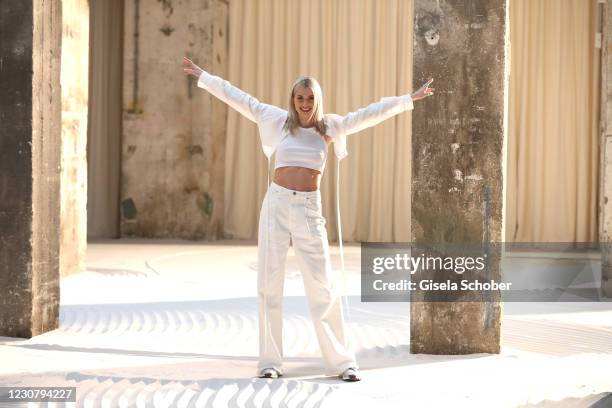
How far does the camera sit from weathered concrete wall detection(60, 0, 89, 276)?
33.6 ft

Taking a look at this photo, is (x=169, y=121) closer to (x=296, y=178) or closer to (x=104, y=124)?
(x=104, y=124)

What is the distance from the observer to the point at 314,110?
5.80 metres

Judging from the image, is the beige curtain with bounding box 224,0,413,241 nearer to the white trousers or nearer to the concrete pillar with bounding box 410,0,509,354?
the concrete pillar with bounding box 410,0,509,354

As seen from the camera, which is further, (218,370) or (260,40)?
(260,40)

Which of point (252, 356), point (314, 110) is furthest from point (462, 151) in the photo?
point (252, 356)

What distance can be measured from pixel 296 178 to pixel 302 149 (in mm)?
172

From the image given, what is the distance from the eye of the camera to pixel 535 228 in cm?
1473

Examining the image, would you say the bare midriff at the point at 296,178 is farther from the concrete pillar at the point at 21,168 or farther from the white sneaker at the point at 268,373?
the concrete pillar at the point at 21,168

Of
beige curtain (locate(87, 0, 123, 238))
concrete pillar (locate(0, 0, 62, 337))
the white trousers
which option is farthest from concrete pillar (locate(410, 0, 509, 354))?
beige curtain (locate(87, 0, 123, 238))

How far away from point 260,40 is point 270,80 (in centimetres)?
61

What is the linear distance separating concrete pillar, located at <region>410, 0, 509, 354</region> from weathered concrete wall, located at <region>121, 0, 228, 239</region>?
822 cm

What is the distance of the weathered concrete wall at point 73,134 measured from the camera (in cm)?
1024

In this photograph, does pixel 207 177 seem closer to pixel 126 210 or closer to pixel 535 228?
pixel 126 210

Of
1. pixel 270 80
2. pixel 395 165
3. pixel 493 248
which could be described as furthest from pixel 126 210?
pixel 493 248
